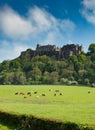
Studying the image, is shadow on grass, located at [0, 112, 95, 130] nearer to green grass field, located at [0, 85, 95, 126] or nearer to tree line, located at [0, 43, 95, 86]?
green grass field, located at [0, 85, 95, 126]

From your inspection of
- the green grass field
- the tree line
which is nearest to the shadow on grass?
the green grass field

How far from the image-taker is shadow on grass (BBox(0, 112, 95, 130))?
20586 mm

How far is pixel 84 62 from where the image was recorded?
625ft

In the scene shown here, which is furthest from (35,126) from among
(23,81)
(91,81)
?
(23,81)

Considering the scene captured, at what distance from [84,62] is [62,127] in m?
171

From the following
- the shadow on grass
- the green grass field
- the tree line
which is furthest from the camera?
the tree line

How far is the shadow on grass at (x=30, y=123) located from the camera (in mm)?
20586

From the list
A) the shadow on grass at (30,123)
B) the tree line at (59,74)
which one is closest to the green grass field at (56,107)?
the shadow on grass at (30,123)

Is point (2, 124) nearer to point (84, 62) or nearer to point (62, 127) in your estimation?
point (62, 127)

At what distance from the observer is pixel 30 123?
2411 centimetres

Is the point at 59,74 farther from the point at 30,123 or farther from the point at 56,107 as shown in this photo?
the point at 30,123

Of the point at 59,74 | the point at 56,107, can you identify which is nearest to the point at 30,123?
the point at 56,107

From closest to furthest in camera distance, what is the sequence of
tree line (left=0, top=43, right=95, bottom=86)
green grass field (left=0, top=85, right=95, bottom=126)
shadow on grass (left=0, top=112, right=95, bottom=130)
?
shadow on grass (left=0, top=112, right=95, bottom=130)
green grass field (left=0, top=85, right=95, bottom=126)
tree line (left=0, top=43, right=95, bottom=86)

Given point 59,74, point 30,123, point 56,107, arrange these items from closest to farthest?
point 30,123
point 56,107
point 59,74
